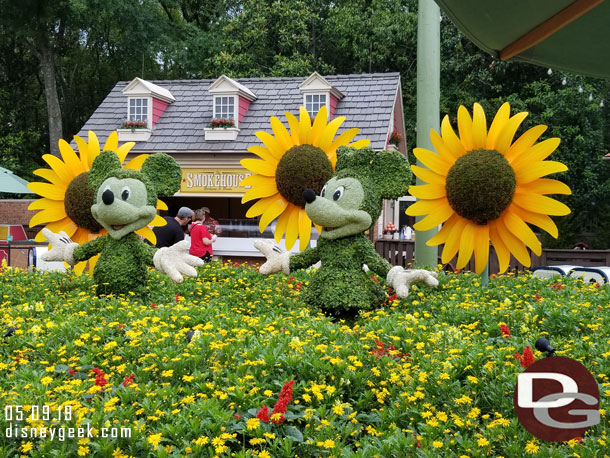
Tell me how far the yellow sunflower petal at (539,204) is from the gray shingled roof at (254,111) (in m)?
9.51

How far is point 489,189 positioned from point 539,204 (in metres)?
0.49

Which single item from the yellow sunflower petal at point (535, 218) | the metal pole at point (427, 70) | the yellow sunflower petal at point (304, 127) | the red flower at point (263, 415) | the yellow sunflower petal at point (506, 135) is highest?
the metal pole at point (427, 70)

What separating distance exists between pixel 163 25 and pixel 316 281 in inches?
817

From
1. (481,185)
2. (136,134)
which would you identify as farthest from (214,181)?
(481,185)

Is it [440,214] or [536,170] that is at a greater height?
[536,170]

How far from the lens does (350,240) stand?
5.75 m

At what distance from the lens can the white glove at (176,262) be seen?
19.1 feet

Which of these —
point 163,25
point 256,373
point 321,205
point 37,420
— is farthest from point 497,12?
point 163,25

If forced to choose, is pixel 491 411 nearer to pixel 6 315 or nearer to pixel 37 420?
pixel 37 420

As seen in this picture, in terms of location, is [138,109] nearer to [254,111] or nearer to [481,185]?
[254,111]

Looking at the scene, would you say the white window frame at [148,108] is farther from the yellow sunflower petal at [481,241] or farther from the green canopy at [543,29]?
the green canopy at [543,29]

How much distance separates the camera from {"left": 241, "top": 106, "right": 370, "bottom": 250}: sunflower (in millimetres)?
6070

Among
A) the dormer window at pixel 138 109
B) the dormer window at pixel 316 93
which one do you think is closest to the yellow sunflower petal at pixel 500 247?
the dormer window at pixel 316 93

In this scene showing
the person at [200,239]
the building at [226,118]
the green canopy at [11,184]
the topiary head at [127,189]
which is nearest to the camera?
the topiary head at [127,189]
